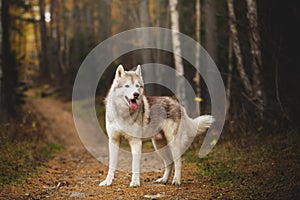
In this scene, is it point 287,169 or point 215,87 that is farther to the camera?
point 215,87

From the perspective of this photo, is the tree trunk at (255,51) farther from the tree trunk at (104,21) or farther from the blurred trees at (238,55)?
the tree trunk at (104,21)

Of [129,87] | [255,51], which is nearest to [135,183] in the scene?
[129,87]

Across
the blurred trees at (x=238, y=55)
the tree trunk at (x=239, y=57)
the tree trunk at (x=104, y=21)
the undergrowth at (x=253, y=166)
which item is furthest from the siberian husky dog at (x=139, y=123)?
the tree trunk at (x=104, y=21)

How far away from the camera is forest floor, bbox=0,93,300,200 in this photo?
566 centimetres

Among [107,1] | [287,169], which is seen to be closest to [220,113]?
[287,169]

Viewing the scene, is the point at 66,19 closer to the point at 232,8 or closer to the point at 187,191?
the point at 232,8

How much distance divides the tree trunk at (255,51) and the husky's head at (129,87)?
395 cm

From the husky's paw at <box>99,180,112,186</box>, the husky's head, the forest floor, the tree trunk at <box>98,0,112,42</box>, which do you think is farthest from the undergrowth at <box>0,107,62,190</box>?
the tree trunk at <box>98,0,112,42</box>

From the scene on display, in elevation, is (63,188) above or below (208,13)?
below

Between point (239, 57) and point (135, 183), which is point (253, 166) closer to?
point (135, 183)

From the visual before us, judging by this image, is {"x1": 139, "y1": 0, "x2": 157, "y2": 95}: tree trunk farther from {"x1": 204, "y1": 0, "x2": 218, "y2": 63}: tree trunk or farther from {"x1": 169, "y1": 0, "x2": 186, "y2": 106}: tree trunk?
{"x1": 204, "y1": 0, "x2": 218, "y2": 63}: tree trunk

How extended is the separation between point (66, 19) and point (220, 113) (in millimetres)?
21422

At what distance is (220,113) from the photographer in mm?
11188

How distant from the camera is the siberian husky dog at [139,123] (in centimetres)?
652
